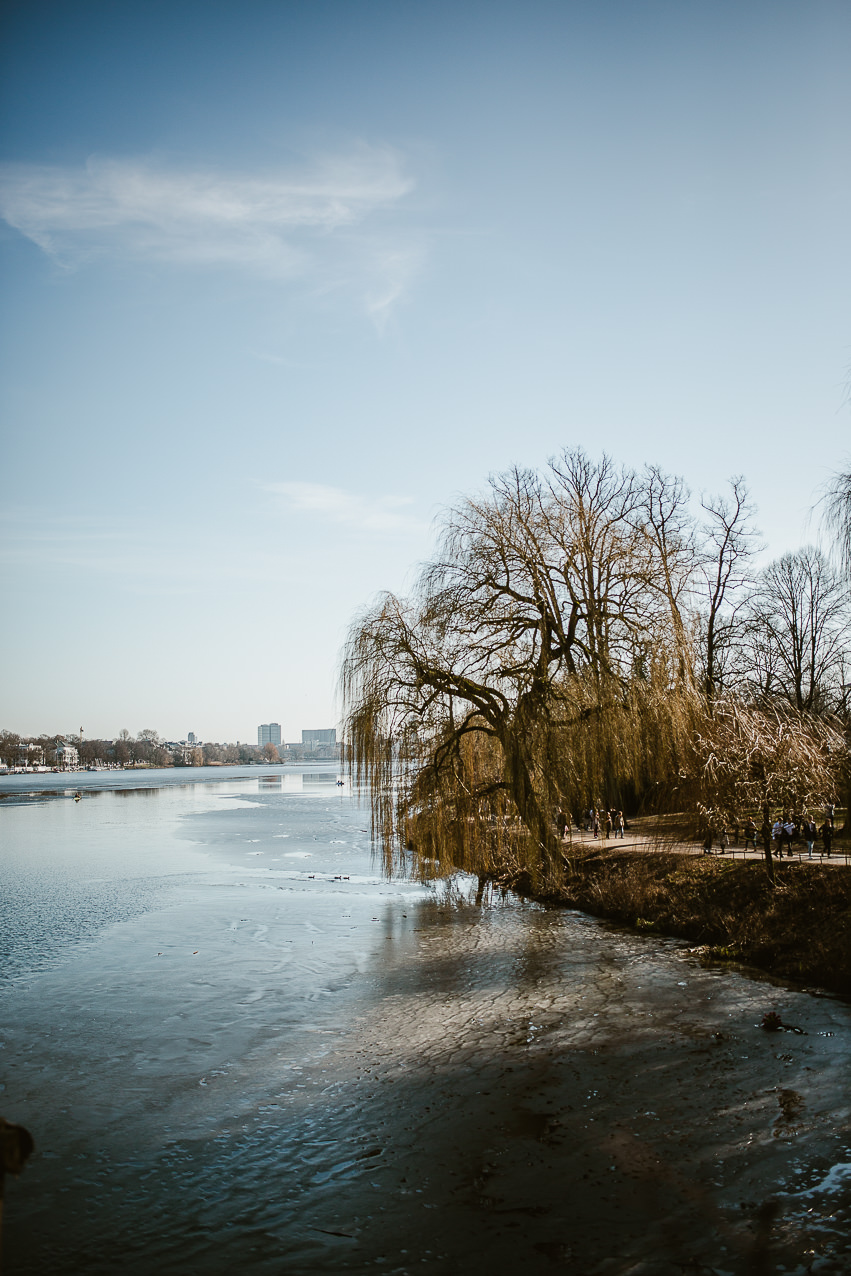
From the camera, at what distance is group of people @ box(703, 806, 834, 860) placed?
1855 cm

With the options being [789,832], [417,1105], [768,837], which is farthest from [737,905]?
[417,1105]

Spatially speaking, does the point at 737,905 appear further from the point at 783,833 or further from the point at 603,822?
the point at 603,822

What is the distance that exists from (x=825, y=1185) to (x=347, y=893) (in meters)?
19.0

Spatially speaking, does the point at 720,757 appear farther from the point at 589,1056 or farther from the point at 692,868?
the point at 589,1056

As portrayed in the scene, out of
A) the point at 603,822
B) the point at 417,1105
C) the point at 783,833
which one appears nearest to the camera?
the point at 417,1105

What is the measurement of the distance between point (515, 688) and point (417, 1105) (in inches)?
480

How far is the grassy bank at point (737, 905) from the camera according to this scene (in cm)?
1552

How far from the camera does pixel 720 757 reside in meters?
18.2

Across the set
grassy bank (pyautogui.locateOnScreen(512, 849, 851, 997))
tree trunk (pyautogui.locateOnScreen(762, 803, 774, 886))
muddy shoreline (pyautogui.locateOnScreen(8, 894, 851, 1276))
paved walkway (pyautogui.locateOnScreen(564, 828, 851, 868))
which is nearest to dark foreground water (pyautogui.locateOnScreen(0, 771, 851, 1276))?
muddy shoreline (pyautogui.locateOnScreen(8, 894, 851, 1276))

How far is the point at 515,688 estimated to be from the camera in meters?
21.2

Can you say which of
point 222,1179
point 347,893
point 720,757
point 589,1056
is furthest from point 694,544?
point 222,1179

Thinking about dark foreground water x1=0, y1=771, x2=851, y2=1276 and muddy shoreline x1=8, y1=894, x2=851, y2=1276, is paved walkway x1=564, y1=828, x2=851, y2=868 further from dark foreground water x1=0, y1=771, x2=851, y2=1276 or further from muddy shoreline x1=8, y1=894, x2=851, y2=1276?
muddy shoreline x1=8, y1=894, x2=851, y2=1276

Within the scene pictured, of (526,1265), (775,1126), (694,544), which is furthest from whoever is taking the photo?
(694,544)

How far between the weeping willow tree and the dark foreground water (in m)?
2.74
